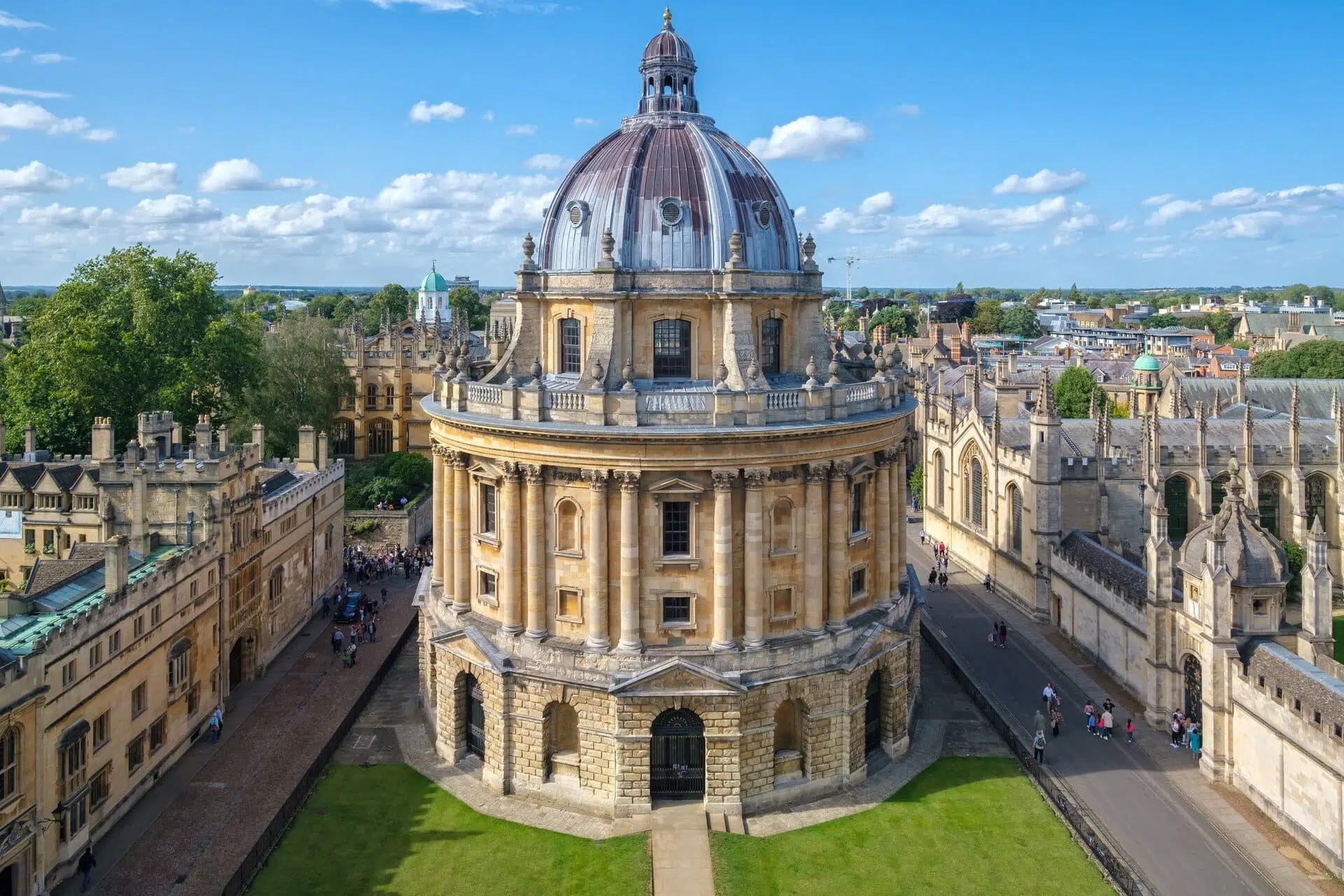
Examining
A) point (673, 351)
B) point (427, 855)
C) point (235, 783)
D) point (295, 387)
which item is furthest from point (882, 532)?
point (295, 387)

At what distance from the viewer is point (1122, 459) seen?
57219mm

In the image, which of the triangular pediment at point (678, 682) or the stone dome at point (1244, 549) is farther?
the stone dome at point (1244, 549)

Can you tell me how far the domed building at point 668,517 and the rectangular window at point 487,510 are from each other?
0.10 metres

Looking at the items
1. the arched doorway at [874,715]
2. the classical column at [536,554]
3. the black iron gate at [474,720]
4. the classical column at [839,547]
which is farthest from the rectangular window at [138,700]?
the arched doorway at [874,715]

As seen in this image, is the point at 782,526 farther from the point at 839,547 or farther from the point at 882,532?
the point at 882,532

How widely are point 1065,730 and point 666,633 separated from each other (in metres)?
17.0

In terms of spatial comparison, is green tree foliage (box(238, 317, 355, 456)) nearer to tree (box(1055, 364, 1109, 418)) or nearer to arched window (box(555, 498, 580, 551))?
arched window (box(555, 498, 580, 551))

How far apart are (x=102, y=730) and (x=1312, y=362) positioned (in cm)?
11061

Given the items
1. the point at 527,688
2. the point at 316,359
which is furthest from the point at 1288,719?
the point at 316,359

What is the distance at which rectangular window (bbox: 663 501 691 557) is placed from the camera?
115 feet

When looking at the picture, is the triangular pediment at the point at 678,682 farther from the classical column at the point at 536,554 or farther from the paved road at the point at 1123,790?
the paved road at the point at 1123,790

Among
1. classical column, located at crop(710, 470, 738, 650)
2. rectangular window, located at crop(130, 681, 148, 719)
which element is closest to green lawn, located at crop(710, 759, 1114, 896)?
classical column, located at crop(710, 470, 738, 650)

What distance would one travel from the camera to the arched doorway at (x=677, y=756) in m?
34.6

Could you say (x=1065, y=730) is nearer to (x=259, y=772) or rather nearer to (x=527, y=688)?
(x=527, y=688)
